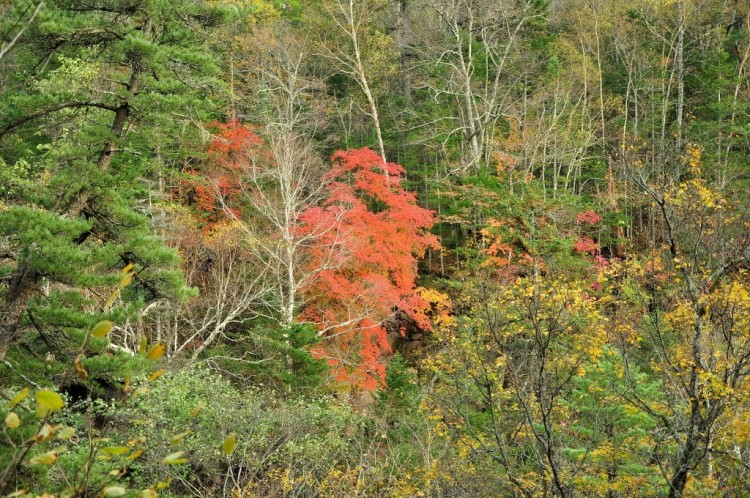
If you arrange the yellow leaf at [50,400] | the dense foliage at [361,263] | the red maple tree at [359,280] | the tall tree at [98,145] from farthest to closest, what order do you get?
the red maple tree at [359,280] → the tall tree at [98,145] → the dense foliage at [361,263] → the yellow leaf at [50,400]

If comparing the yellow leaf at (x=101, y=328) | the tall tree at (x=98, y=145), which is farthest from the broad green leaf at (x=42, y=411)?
the tall tree at (x=98, y=145)

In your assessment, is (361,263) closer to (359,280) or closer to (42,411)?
(359,280)

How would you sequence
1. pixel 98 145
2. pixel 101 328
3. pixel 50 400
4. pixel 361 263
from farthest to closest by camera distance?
1. pixel 361 263
2. pixel 98 145
3. pixel 101 328
4. pixel 50 400

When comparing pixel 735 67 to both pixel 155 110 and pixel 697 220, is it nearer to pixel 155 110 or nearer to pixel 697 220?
pixel 697 220

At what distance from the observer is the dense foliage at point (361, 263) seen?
21.1ft

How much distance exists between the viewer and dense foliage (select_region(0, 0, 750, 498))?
254 inches

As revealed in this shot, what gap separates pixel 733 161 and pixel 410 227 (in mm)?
10162

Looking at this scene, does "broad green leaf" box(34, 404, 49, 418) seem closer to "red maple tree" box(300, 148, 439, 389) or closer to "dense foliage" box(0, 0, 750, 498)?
"dense foliage" box(0, 0, 750, 498)

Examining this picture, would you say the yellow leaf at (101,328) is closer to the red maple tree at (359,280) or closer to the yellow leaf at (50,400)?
the yellow leaf at (50,400)

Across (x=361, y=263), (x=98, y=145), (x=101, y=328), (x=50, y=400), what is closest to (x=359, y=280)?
(x=361, y=263)

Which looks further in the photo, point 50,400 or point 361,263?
point 361,263

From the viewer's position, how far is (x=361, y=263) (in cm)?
1473

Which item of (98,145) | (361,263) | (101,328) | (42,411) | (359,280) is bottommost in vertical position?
(359,280)

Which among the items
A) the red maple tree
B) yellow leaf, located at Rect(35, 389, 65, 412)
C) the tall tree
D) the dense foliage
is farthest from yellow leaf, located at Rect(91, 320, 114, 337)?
the red maple tree
